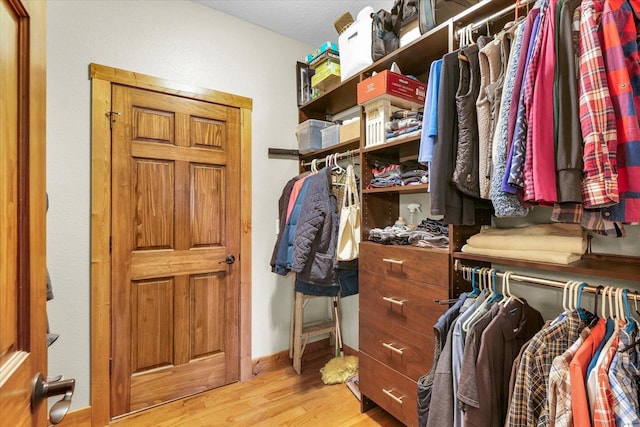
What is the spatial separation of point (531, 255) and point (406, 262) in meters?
0.56

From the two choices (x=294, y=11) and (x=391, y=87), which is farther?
(x=294, y=11)

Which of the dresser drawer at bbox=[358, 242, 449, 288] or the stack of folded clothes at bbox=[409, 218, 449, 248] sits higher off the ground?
the stack of folded clothes at bbox=[409, 218, 449, 248]

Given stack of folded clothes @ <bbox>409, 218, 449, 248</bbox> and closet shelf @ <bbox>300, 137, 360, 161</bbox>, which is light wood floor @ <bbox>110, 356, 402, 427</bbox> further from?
closet shelf @ <bbox>300, 137, 360, 161</bbox>

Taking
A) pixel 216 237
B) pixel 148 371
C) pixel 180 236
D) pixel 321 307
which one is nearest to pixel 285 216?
pixel 216 237

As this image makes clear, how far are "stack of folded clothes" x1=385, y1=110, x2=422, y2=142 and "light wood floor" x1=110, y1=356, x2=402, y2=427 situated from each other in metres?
1.62

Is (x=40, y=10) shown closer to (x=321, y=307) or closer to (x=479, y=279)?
(x=479, y=279)

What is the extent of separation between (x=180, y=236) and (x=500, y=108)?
75.2 inches

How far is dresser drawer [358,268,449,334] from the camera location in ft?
4.83

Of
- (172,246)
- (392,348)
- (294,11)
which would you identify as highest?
(294,11)

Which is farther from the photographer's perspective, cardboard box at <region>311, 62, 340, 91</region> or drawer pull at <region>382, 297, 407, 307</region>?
cardboard box at <region>311, 62, 340, 91</region>

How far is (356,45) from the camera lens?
6.46ft

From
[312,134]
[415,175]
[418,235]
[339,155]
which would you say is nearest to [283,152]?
[312,134]

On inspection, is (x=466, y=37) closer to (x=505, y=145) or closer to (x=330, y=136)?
(x=505, y=145)

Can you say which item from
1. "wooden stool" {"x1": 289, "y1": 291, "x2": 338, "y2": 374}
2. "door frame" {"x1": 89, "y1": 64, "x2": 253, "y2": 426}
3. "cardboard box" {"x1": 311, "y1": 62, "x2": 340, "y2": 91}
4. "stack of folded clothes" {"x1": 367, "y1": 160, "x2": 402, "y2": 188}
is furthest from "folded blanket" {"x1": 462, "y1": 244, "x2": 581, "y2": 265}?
"door frame" {"x1": 89, "y1": 64, "x2": 253, "y2": 426}
